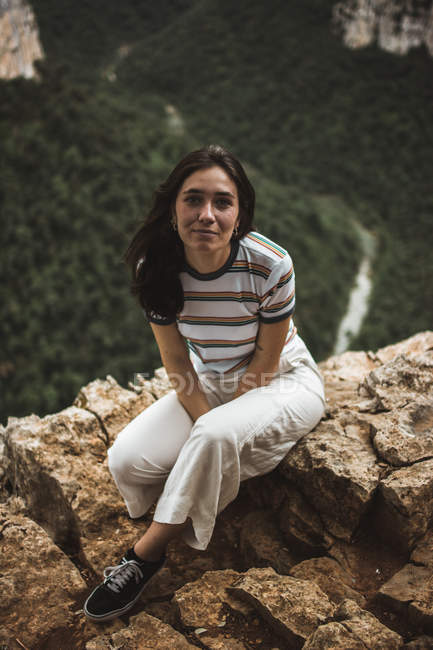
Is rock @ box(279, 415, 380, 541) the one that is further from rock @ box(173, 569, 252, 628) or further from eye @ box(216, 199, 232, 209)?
eye @ box(216, 199, 232, 209)

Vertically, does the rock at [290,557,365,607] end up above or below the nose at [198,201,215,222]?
below

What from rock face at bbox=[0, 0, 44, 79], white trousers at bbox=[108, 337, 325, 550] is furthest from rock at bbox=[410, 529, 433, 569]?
rock face at bbox=[0, 0, 44, 79]

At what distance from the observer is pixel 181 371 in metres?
2.42

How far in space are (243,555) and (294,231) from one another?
24.3 metres

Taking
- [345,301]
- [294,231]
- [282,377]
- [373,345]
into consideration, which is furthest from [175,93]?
[282,377]

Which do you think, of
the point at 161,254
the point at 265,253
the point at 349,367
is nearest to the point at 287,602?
the point at 265,253

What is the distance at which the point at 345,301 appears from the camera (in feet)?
80.2

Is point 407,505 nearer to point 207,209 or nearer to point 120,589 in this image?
point 120,589

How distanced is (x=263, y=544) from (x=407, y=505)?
2.64 feet

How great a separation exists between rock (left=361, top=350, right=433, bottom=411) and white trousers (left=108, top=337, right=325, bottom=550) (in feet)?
1.90

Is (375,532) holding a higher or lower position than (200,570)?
higher

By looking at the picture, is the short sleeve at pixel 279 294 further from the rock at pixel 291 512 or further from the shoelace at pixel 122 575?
the shoelace at pixel 122 575

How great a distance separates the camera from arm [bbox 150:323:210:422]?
235cm

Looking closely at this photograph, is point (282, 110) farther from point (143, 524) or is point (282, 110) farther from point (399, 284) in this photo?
point (143, 524)
